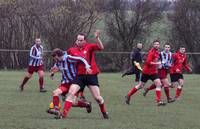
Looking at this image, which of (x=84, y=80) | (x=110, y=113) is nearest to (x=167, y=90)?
(x=110, y=113)

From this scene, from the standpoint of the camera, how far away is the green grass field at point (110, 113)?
1179 centimetres

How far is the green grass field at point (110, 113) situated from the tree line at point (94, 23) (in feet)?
65.4

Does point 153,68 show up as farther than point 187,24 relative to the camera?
No

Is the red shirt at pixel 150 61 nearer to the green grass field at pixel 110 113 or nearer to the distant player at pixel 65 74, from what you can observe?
the green grass field at pixel 110 113

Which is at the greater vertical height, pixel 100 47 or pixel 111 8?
pixel 100 47

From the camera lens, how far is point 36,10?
4194 centimetres

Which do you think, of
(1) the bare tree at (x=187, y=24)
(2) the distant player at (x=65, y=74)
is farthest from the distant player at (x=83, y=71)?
(1) the bare tree at (x=187, y=24)

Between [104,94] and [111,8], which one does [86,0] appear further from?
[104,94]

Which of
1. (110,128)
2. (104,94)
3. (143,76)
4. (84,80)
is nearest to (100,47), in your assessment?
(84,80)

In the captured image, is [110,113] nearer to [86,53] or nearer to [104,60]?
[86,53]

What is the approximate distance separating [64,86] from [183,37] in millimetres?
30258

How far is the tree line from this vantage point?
134 ft

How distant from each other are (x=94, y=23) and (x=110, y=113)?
28.9 metres

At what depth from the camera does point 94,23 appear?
42906 millimetres
